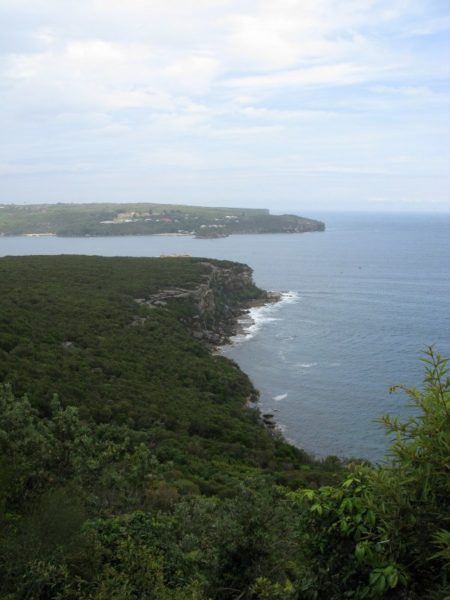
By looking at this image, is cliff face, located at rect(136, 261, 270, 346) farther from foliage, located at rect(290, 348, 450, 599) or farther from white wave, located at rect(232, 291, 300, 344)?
foliage, located at rect(290, 348, 450, 599)

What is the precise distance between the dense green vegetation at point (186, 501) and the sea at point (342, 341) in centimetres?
86

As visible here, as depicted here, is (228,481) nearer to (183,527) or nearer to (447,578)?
(183,527)

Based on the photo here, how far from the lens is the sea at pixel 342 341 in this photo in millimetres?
36781

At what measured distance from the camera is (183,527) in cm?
1130

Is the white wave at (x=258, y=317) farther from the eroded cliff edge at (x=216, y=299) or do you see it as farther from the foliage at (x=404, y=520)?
the foliage at (x=404, y=520)

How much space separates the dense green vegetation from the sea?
86 cm

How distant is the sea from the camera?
3678cm

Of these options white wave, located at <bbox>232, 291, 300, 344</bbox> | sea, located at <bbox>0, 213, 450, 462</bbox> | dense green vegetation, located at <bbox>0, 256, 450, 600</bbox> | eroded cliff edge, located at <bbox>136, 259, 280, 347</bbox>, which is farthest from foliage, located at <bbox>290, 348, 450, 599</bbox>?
white wave, located at <bbox>232, 291, 300, 344</bbox>

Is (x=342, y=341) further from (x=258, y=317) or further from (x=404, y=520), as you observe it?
(x=404, y=520)

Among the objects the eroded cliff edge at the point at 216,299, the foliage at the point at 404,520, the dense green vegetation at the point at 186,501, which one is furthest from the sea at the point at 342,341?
the eroded cliff edge at the point at 216,299

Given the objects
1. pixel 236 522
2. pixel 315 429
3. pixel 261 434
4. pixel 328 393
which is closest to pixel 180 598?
pixel 236 522

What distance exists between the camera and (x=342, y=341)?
57.8 meters

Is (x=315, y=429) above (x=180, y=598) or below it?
below

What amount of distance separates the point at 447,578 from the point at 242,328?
→ 5997 centimetres
